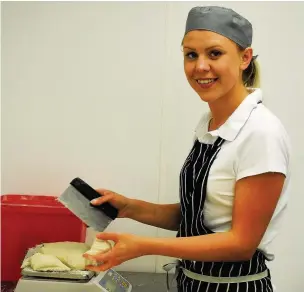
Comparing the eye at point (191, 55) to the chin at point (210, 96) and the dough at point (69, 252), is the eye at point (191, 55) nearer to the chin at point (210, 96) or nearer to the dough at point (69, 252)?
the chin at point (210, 96)

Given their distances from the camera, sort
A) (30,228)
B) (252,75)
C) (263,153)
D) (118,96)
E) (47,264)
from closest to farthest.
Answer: (263,153)
(252,75)
(47,264)
(30,228)
(118,96)

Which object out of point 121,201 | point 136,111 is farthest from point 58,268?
point 136,111

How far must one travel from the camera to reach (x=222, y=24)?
3.46 ft

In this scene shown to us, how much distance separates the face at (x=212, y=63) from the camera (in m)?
1.04

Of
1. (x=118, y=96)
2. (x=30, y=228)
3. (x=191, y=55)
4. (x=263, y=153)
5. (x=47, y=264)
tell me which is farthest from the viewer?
(x=118, y=96)

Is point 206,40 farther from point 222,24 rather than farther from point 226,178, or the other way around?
point 226,178

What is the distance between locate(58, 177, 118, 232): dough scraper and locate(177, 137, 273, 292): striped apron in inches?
10.3

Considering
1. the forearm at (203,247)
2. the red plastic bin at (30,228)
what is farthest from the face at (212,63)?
the red plastic bin at (30,228)

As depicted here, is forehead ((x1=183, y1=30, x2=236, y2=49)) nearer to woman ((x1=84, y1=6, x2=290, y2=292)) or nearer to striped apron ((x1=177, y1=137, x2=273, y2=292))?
woman ((x1=84, y1=6, x2=290, y2=292))

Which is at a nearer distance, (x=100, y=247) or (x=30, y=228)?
(x=100, y=247)

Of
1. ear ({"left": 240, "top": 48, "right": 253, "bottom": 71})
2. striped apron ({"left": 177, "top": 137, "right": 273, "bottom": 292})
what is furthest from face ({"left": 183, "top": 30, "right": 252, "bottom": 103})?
striped apron ({"left": 177, "top": 137, "right": 273, "bottom": 292})

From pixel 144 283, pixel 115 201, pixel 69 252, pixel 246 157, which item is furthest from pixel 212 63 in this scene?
pixel 144 283

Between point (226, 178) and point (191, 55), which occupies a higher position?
point (191, 55)

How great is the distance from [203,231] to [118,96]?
86 centimetres
